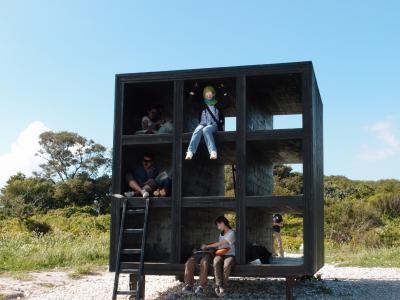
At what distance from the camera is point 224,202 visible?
852cm

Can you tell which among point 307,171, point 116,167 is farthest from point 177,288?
point 307,171

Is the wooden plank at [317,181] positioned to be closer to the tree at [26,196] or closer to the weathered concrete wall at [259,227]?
the weathered concrete wall at [259,227]

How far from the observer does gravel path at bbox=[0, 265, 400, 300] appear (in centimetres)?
984

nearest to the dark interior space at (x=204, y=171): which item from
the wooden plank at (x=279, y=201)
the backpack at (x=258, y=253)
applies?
the wooden plank at (x=279, y=201)

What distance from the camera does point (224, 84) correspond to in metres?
9.91

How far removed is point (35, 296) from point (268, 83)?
592cm

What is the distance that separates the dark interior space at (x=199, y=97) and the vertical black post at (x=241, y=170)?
53 centimetres

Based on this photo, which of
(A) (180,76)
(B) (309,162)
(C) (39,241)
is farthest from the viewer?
(C) (39,241)

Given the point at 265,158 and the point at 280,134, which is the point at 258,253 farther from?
the point at 280,134

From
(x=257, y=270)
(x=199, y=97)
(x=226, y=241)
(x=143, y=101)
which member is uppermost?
(x=199, y=97)

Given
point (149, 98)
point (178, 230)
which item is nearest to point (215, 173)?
point (149, 98)

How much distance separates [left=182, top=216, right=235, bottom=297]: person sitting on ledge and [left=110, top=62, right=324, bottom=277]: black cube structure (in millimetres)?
186

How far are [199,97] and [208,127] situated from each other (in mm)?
1920

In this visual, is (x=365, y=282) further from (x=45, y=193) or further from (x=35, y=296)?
(x=45, y=193)
